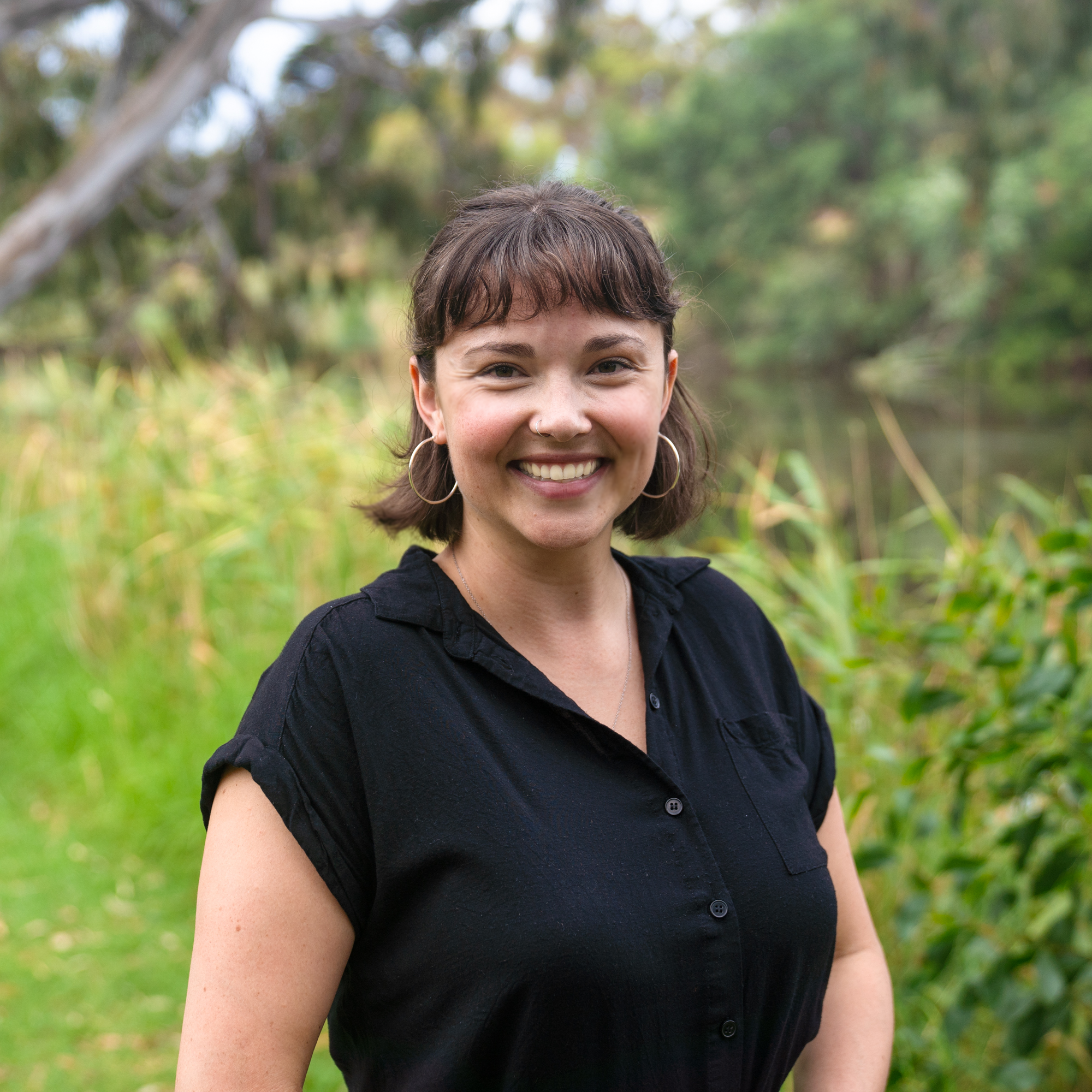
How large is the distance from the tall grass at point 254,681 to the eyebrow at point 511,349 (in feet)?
3.07

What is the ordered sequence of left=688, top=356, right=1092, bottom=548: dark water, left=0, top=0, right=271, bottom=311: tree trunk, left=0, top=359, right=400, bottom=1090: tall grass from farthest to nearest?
left=688, top=356, right=1092, bottom=548: dark water
left=0, top=0, right=271, bottom=311: tree trunk
left=0, top=359, right=400, bottom=1090: tall grass

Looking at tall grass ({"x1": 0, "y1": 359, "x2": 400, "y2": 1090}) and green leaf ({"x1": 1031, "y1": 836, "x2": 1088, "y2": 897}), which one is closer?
green leaf ({"x1": 1031, "y1": 836, "x2": 1088, "y2": 897})

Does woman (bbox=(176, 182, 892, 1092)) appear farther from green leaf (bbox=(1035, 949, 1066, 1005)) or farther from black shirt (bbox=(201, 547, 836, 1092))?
green leaf (bbox=(1035, 949, 1066, 1005))

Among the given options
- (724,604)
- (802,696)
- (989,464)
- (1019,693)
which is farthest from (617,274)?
(989,464)

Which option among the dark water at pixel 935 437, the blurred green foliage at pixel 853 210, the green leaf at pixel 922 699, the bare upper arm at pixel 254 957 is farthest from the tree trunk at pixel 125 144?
the blurred green foliage at pixel 853 210

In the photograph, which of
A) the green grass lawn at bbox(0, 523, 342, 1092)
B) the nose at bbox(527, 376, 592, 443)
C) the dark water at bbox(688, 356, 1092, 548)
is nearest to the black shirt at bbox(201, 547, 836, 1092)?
the nose at bbox(527, 376, 592, 443)

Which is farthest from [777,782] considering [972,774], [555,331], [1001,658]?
[972,774]

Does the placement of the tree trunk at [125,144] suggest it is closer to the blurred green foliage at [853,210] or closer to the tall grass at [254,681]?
the tall grass at [254,681]

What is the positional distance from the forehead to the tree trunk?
6.95 metres

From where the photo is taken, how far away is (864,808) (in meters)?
2.77

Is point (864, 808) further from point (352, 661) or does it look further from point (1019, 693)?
point (352, 661)

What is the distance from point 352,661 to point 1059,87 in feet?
70.1

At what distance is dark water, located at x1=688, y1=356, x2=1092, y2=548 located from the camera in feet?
32.7

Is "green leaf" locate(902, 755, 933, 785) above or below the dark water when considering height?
below
